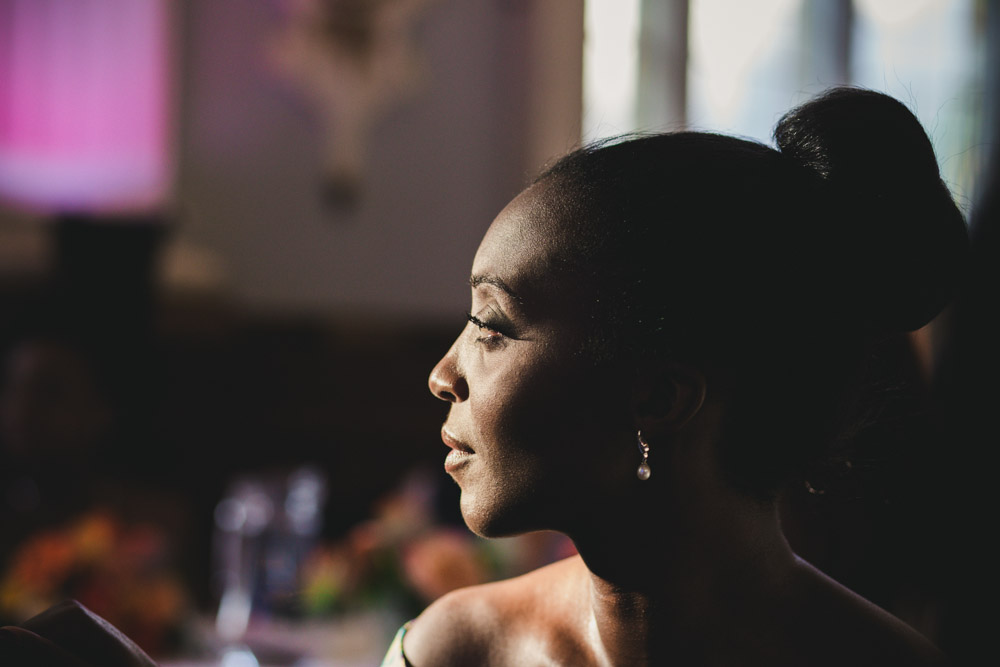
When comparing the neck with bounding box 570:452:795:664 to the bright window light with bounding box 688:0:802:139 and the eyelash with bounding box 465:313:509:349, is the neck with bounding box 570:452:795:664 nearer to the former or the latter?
the eyelash with bounding box 465:313:509:349

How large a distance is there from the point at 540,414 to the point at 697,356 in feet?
0.35

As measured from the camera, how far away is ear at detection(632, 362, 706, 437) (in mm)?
620

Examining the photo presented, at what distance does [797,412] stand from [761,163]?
166 mm

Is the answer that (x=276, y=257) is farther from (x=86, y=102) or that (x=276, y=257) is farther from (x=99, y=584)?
(x=99, y=584)

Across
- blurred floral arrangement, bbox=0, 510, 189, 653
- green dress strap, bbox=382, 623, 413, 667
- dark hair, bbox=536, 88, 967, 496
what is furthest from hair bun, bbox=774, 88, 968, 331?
blurred floral arrangement, bbox=0, 510, 189, 653

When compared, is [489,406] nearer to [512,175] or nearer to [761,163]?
[761,163]

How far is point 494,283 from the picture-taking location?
25.6 inches

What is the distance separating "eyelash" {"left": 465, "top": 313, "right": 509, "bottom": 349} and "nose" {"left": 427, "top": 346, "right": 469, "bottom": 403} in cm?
2

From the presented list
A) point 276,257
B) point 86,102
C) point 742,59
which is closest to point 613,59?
point 742,59

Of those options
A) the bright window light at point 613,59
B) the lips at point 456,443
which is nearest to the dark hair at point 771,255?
the lips at point 456,443

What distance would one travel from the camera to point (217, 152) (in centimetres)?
320

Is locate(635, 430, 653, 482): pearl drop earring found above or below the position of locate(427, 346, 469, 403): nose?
below

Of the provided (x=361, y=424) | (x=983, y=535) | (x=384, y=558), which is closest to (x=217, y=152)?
(x=361, y=424)

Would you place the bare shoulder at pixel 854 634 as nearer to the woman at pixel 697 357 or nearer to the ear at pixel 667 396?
the woman at pixel 697 357
